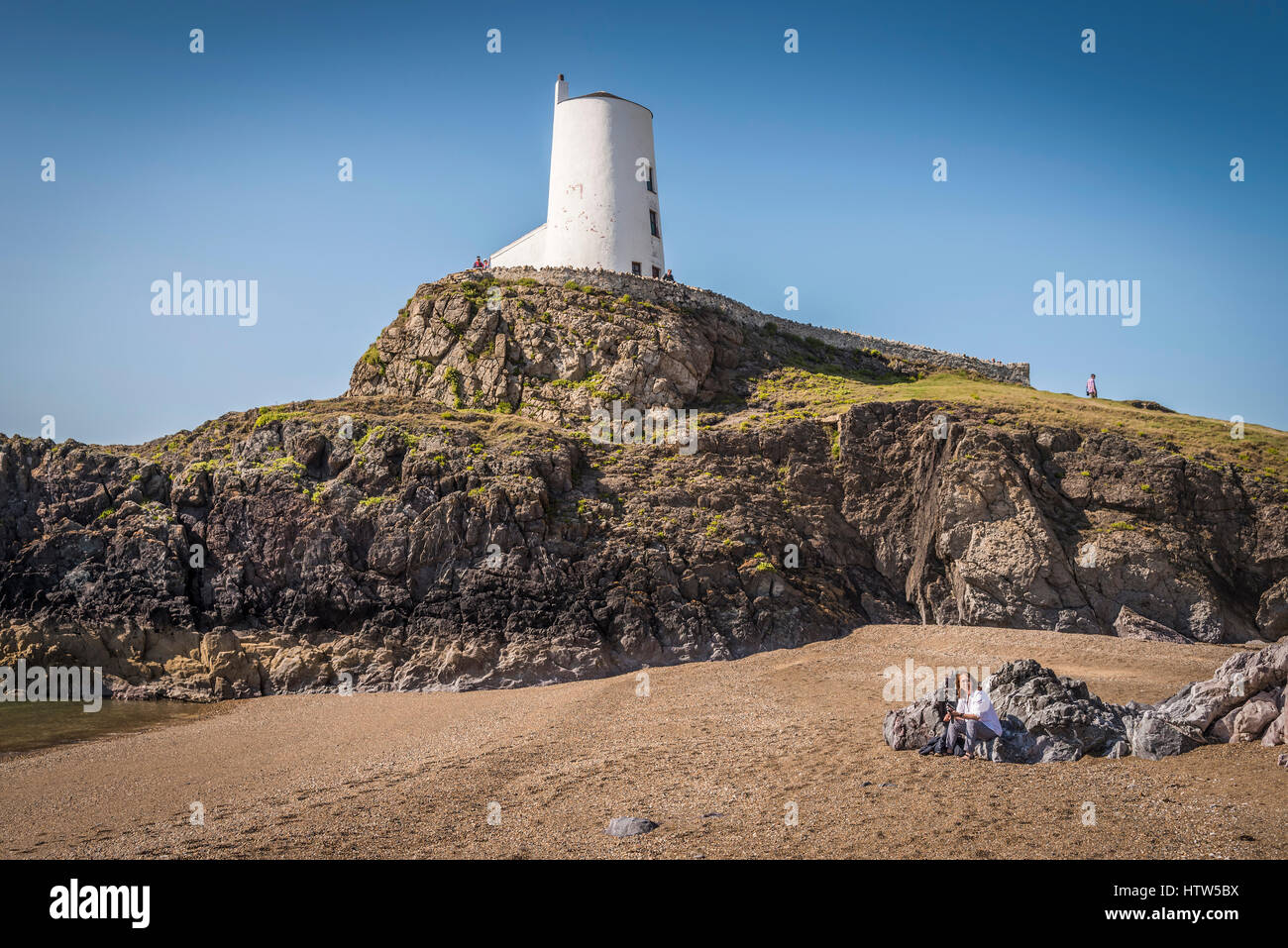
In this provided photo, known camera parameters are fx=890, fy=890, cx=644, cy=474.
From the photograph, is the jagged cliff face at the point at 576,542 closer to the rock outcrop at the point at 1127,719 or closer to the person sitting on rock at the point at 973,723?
the rock outcrop at the point at 1127,719

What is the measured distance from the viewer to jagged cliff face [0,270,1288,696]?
2414cm

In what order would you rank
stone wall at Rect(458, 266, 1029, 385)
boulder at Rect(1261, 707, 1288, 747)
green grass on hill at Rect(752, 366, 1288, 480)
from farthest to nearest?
stone wall at Rect(458, 266, 1029, 385), green grass on hill at Rect(752, 366, 1288, 480), boulder at Rect(1261, 707, 1288, 747)

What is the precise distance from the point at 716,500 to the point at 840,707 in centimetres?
1150

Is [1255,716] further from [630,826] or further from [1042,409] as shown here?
[1042,409]

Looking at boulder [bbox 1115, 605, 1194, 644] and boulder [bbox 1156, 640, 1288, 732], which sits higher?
boulder [bbox 1156, 640, 1288, 732]

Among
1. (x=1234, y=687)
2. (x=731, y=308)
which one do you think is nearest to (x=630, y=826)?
(x=1234, y=687)

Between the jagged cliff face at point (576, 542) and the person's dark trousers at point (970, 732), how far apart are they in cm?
1119

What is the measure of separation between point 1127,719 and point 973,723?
7.21 feet

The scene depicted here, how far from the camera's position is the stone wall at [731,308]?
124 feet

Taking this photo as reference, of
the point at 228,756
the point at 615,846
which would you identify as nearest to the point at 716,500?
the point at 228,756

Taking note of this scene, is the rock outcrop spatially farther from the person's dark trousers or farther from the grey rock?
the grey rock

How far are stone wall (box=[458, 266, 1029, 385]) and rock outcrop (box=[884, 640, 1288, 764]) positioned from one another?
2686cm

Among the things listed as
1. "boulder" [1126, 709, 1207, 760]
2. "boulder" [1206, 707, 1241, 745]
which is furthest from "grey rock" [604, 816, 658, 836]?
"boulder" [1206, 707, 1241, 745]

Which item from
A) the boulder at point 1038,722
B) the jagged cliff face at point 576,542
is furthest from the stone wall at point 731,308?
the boulder at point 1038,722
